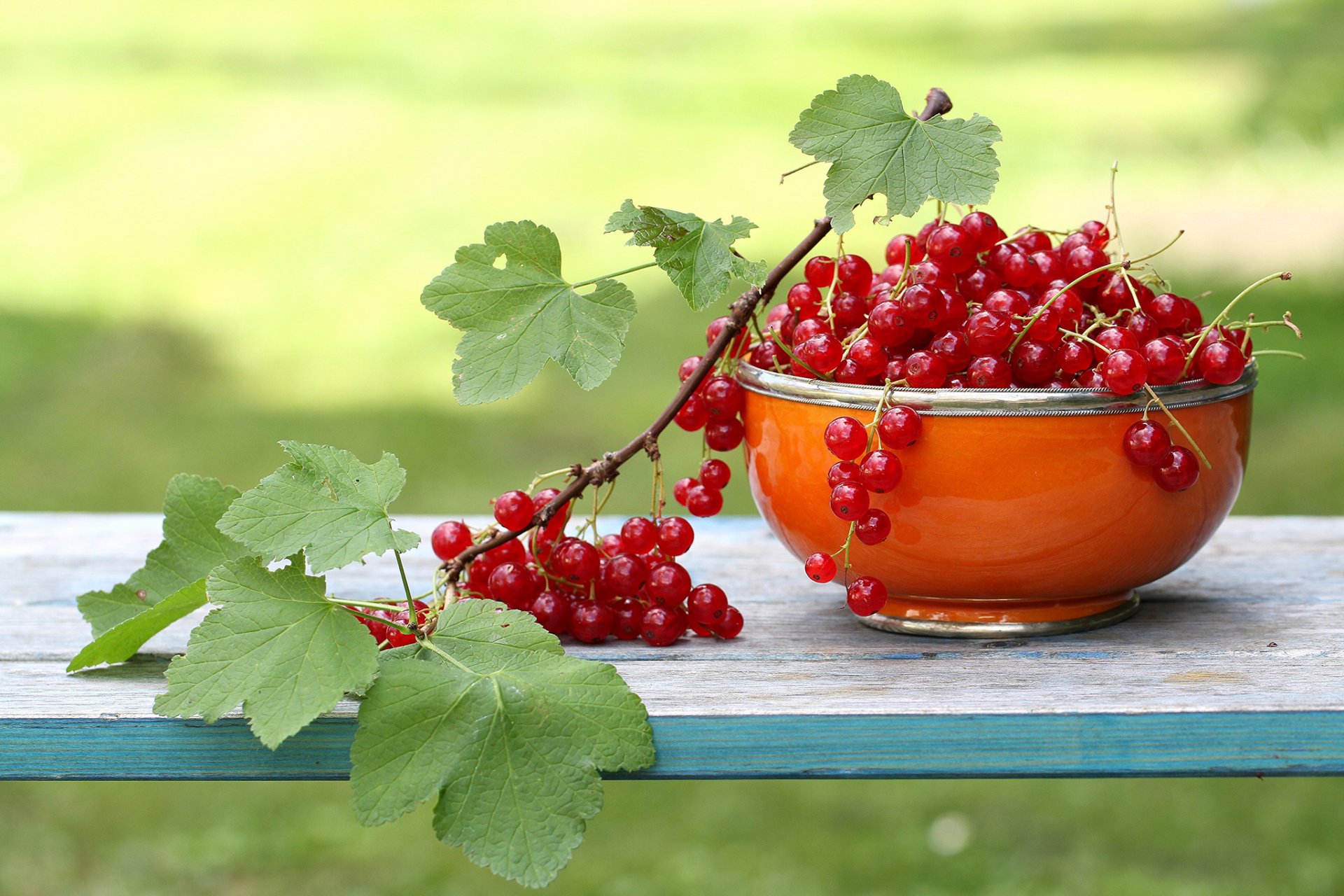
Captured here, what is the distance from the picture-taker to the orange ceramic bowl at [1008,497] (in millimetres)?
865

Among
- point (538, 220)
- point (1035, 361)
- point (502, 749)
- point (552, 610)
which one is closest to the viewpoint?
point (502, 749)

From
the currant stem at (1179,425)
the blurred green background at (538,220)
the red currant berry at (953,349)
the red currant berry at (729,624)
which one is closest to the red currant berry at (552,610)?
the red currant berry at (729,624)

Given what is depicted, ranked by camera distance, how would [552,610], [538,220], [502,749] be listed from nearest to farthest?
[502,749]
[552,610]
[538,220]

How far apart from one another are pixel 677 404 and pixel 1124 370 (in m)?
0.29

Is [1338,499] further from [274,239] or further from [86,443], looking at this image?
[274,239]

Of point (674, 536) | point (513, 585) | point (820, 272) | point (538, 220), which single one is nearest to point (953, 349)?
point (820, 272)

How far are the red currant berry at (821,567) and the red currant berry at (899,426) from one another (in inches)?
3.4

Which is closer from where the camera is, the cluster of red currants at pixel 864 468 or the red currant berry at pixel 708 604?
the cluster of red currants at pixel 864 468

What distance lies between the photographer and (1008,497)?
0.88m

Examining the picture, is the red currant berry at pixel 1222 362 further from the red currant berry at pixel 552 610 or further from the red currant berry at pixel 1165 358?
the red currant berry at pixel 552 610

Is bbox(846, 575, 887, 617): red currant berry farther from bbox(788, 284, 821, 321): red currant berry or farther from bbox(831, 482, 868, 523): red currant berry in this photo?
bbox(788, 284, 821, 321): red currant berry

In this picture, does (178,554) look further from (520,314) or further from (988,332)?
(988,332)

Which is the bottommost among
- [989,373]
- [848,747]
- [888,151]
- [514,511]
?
[848,747]

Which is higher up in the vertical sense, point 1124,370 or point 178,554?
point 1124,370
